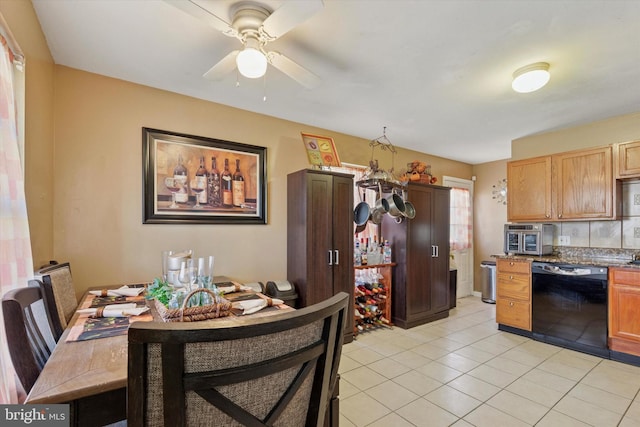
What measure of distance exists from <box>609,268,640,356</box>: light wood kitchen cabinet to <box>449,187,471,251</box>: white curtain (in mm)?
2579

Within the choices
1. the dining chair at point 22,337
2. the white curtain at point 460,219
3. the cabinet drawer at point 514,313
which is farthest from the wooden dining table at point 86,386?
the white curtain at point 460,219

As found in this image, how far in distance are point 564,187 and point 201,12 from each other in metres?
4.25

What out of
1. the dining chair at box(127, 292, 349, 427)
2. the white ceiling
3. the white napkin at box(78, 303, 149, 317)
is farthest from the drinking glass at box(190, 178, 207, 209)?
the dining chair at box(127, 292, 349, 427)

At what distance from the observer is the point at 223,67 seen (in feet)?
6.23

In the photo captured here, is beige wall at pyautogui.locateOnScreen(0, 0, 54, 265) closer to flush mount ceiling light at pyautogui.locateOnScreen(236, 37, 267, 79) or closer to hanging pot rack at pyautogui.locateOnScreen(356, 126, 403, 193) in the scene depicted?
flush mount ceiling light at pyautogui.locateOnScreen(236, 37, 267, 79)

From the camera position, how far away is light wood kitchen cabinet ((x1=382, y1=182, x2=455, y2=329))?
3.90m

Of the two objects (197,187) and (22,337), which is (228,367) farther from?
(197,187)

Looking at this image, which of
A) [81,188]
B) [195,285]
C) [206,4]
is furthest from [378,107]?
[81,188]

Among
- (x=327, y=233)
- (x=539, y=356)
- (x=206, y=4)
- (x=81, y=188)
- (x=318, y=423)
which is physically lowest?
(x=539, y=356)

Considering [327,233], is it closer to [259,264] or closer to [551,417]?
[259,264]

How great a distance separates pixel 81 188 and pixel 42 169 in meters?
0.38

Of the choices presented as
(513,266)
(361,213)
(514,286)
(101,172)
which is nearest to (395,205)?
(361,213)

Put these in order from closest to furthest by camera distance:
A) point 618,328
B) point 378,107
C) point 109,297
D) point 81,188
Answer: point 109,297, point 81,188, point 618,328, point 378,107

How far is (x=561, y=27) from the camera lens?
6.10 feet
